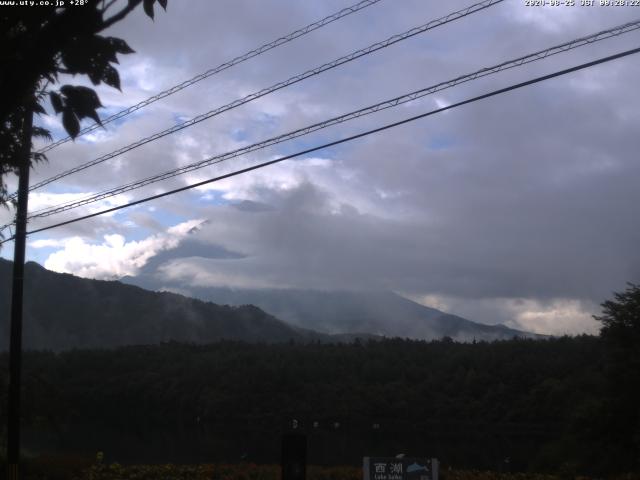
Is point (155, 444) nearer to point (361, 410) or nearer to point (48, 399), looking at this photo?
point (48, 399)

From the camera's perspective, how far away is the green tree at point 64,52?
4.92 m

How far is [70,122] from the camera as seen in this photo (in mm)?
5301

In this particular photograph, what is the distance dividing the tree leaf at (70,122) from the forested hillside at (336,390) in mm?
48696

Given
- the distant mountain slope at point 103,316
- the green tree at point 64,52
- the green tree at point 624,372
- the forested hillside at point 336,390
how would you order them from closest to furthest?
1. the green tree at point 64,52
2. the green tree at point 624,372
3. the forested hillside at point 336,390
4. the distant mountain slope at point 103,316

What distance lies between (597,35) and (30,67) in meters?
7.98

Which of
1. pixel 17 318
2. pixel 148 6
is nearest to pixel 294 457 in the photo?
pixel 148 6

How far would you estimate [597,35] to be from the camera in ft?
34.3

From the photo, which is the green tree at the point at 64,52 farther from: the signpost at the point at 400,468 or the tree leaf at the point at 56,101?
the signpost at the point at 400,468

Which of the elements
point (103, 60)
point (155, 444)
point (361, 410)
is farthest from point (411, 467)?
point (361, 410)

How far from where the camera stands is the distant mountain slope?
158 meters

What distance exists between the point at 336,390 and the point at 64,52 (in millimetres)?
93376

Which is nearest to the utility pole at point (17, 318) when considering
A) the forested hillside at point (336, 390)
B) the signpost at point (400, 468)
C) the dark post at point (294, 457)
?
the signpost at point (400, 468)

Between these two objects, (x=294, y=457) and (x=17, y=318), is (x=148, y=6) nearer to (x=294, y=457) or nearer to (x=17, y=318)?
(x=294, y=457)

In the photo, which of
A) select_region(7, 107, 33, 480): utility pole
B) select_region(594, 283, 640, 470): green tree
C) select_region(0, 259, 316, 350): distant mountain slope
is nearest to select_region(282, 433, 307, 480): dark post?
select_region(7, 107, 33, 480): utility pole
